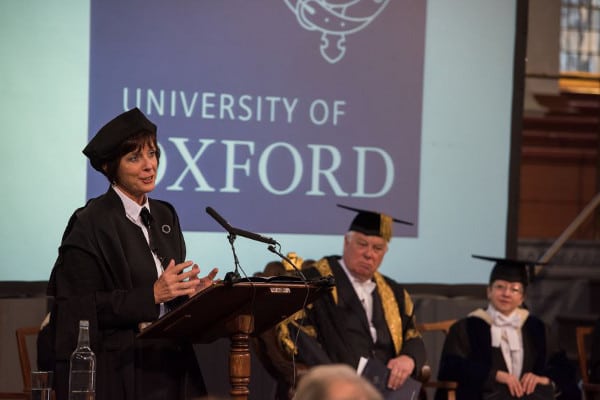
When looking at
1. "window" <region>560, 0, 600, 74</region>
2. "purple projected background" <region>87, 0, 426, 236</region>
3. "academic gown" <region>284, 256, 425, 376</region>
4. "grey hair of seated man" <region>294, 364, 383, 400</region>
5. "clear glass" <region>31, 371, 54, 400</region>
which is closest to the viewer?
"grey hair of seated man" <region>294, 364, 383, 400</region>

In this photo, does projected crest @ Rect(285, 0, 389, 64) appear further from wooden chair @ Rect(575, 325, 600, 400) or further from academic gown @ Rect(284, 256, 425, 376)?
wooden chair @ Rect(575, 325, 600, 400)

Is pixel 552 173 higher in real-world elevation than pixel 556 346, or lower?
higher

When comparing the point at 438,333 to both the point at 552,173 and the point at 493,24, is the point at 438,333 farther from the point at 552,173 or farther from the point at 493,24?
the point at 552,173

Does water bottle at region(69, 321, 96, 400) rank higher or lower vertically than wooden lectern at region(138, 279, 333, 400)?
lower

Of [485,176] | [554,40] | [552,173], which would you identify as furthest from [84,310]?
[552,173]

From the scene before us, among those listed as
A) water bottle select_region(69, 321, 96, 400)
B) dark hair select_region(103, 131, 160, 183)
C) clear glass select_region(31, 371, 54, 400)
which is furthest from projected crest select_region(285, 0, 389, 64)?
clear glass select_region(31, 371, 54, 400)

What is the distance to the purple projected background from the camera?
588 centimetres

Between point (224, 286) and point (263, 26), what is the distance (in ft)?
10.4

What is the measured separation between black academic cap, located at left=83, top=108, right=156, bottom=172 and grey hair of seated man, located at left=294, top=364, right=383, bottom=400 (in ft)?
6.69

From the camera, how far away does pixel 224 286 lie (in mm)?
3252

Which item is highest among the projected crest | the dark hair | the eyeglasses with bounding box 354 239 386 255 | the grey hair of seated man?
the projected crest

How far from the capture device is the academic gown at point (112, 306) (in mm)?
3453

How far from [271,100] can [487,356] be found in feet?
6.17

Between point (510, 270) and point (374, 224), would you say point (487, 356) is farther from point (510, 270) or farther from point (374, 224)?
point (374, 224)
